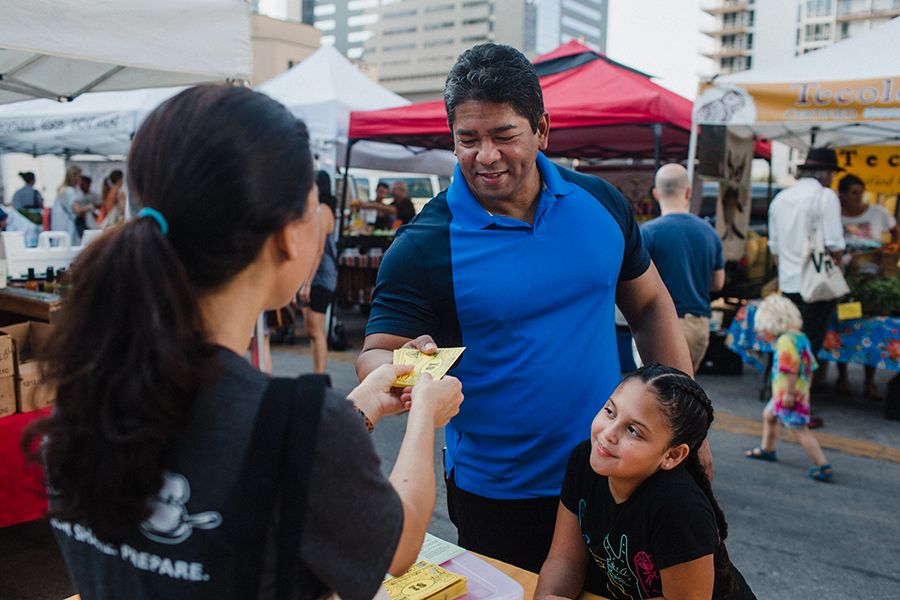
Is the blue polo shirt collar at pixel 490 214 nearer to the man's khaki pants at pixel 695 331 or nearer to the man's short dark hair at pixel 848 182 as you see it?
the man's khaki pants at pixel 695 331

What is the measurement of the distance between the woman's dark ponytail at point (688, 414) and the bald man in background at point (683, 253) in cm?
306

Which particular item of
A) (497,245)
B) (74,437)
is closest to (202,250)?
(74,437)

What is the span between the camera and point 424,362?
5.04 ft

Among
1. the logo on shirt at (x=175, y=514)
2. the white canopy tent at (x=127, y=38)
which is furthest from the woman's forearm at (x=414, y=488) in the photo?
the white canopy tent at (x=127, y=38)

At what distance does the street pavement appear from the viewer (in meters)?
3.52

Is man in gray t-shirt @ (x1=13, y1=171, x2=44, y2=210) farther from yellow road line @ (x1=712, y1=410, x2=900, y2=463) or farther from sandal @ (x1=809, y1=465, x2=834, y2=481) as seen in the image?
sandal @ (x1=809, y1=465, x2=834, y2=481)

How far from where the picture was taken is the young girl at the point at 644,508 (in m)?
1.65

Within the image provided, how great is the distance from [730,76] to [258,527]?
610cm

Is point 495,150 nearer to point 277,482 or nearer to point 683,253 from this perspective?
point 277,482

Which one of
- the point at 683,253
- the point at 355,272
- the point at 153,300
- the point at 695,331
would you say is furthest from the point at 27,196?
the point at 153,300

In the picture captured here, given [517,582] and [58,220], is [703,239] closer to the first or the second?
[517,582]

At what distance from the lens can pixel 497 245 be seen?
1942 millimetres

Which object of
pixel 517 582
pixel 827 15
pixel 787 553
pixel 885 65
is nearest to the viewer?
pixel 517 582

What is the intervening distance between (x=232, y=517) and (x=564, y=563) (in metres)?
1.17
